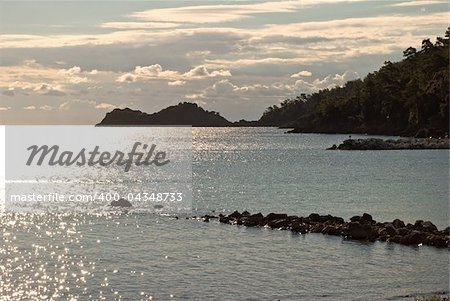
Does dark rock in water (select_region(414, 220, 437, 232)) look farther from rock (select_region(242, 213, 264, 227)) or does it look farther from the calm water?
rock (select_region(242, 213, 264, 227))

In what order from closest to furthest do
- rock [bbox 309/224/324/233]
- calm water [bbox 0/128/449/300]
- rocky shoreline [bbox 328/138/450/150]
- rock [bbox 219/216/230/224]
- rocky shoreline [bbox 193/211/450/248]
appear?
1. calm water [bbox 0/128/449/300]
2. rocky shoreline [bbox 193/211/450/248]
3. rock [bbox 309/224/324/233]
4. rock [bbox 219/216/230/224]
5. rocky shoreline [bbox 328/138/450/150]

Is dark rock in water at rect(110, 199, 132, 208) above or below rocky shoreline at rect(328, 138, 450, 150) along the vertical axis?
below

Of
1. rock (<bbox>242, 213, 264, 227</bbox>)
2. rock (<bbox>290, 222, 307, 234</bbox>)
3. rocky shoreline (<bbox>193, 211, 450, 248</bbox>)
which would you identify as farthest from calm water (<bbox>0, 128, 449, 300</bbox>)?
rock (<bbox>242, 213, 264, 227</bbox>)

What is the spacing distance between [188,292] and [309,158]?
112m

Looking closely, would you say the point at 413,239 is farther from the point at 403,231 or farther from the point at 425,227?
the point at 425,227

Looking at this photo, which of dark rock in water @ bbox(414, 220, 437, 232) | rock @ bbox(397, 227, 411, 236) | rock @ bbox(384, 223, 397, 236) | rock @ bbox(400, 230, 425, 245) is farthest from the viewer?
dark rock in water @ bbox(414, 220, 437, 232)

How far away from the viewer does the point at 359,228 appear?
47.1 meters

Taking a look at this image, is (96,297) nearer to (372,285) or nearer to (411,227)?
(372,285)

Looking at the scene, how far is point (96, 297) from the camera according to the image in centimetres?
3178

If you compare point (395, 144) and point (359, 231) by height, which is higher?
point (395, 144)

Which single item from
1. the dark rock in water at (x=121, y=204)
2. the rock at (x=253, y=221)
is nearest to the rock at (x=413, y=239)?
the rock at (x=253, y=221)

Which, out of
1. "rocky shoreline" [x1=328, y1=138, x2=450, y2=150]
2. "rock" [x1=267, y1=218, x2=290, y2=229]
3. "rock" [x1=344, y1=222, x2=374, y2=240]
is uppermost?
"rocky shoreline" [x1=328, y1=138, x2=450, y2=150]

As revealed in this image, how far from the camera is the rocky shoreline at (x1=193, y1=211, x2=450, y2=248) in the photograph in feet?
147

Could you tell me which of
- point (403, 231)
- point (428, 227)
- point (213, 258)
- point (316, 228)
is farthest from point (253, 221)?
point (213, 258)
